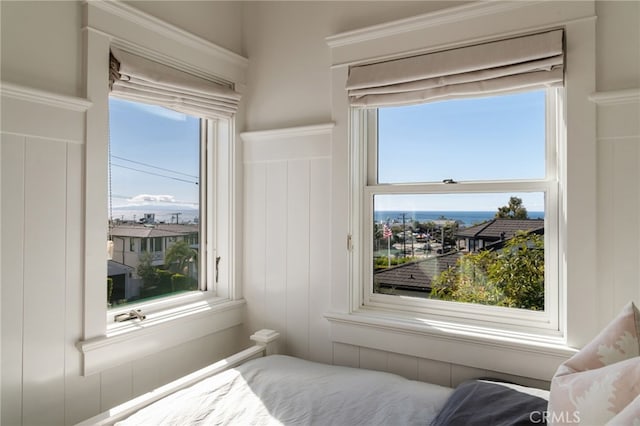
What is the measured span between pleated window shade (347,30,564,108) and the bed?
1.22 meters

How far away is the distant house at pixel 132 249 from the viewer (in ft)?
6.24

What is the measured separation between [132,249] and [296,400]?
1.09 m

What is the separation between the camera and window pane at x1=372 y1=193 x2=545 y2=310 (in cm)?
181

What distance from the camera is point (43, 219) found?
5.01 feet

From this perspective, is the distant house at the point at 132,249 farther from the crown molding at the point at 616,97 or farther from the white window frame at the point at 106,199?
the crown molding at the point at 616,97

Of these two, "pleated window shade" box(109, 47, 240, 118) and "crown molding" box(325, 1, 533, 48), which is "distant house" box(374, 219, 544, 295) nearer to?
"crown molding" box(325, 1, 533, 48)

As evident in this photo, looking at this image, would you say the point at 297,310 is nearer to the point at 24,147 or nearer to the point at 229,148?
the point at 229,148

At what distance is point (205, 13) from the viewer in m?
2.22

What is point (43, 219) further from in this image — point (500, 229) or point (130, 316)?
point (500, 229)

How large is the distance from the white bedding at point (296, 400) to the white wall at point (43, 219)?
0.42 m

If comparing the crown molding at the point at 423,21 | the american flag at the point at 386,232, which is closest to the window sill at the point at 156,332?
the american flag at the point at 386,232

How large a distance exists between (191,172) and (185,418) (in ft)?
4.44

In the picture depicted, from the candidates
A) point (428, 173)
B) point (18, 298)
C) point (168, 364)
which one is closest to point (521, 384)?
point (428, 173)

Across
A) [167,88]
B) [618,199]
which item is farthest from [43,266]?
[618,199]
